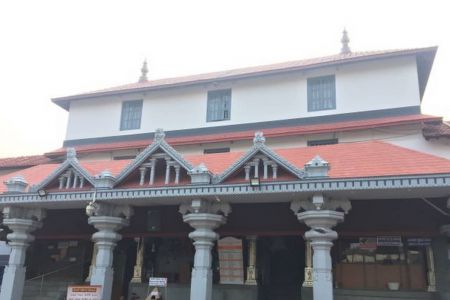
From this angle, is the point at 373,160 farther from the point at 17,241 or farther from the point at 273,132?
the point at 17,241

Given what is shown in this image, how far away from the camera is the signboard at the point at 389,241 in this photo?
13.5m

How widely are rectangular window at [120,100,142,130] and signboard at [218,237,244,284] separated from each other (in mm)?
9104

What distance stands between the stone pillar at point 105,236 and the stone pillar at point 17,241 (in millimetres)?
2676

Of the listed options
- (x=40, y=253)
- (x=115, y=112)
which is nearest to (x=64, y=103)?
(x=115, y=112)

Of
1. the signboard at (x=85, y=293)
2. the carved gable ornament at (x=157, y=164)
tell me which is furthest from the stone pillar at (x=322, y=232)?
the signboard at (x=85, y=293)

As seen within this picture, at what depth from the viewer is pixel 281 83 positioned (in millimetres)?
20750

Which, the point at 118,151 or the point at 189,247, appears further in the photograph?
the point at 118,151

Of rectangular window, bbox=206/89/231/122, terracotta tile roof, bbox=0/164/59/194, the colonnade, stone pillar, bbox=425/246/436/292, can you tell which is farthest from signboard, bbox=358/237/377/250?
terracotta tile roof, bbox=0/164/59/194

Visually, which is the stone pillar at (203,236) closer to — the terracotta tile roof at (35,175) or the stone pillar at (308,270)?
the stone pillar at (308,270)

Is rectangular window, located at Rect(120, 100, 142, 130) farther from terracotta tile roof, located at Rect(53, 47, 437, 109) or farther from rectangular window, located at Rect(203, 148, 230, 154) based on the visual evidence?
rectangular window, located at Rect(203, 148, 230, 154)

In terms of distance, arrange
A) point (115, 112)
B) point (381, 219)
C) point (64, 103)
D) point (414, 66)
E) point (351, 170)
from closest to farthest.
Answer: point (351, 170) < point (381, 219) < point (414, 66) < point (115, 112) < point (64, 103)

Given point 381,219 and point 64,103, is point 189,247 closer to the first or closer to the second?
point 381,219

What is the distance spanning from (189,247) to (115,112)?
9451 millimetres

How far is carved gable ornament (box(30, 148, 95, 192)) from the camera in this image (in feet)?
47.0
